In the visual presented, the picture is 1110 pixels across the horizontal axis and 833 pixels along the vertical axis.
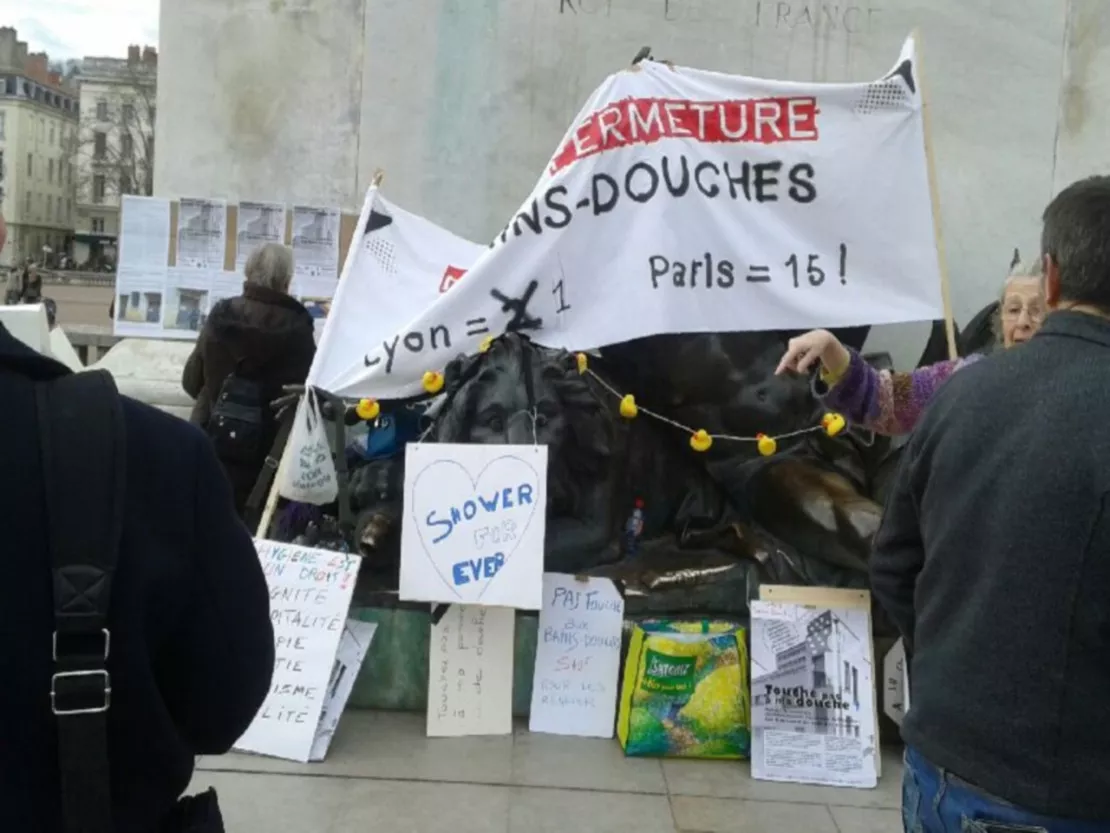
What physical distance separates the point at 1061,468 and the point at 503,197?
4776 mm

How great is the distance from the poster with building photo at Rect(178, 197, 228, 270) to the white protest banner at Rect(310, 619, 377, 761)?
101 inches

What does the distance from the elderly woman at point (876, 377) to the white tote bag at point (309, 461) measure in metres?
1.83

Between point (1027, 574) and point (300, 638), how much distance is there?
2.98m

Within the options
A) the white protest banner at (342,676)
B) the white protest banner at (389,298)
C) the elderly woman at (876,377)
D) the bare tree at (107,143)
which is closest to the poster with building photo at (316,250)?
the white protest banner at (389,298)

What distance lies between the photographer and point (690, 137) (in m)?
4.45

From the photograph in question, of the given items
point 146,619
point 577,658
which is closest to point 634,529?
point 577,658

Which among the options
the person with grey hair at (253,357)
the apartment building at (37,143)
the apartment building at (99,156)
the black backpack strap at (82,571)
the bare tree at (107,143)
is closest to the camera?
the black backpack strap at (82,571)

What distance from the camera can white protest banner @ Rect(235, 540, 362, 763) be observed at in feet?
13.3

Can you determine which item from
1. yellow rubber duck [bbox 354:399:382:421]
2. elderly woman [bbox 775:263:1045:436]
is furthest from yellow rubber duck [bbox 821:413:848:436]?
yellow rubber duck [bbox 354:399:382:421]

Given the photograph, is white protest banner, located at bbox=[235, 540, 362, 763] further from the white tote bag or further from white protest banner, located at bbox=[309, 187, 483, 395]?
white protest banner, located at bbox=[309, 187, 483, 395]

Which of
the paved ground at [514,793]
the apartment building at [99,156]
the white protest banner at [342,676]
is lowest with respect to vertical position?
the paved ground at [514,793]

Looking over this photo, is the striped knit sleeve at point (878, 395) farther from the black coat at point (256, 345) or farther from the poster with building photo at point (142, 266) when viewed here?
the poster with building photo at point (142, 266)

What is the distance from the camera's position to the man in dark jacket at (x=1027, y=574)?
65.8 inches

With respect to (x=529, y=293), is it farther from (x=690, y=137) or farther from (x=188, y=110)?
(x=188, y=110)
